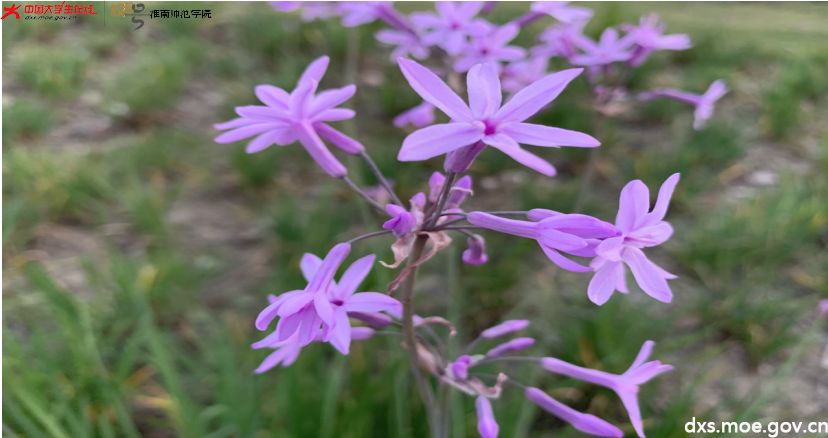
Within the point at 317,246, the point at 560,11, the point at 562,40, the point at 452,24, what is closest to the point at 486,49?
the point at 452,24

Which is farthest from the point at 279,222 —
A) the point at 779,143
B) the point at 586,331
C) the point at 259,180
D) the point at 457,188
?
the point at 779,143

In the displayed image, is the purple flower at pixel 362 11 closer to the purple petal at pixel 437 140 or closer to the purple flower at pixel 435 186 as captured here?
the purple flower at pixel 435 186

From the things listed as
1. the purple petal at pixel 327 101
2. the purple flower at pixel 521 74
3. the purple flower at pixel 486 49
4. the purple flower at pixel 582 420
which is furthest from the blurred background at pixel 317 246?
the purple petal at pixel 327 101

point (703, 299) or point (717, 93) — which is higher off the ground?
point (717, 93)

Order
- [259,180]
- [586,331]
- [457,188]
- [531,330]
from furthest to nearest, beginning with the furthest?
1. [259,180]
2. [531,330]
3. [586,331]
4. [457,188]

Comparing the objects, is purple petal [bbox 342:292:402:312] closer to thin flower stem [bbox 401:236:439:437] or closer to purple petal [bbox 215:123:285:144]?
thin flower stem [bbox 401:236:439:437]

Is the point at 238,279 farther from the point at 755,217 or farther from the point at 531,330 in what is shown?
the point at 755,217
